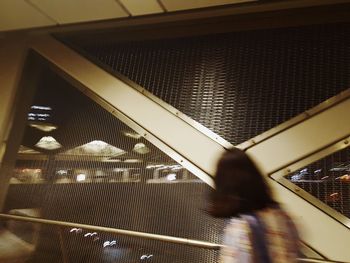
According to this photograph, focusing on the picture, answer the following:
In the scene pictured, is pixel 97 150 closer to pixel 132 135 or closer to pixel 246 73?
pixel 132 135

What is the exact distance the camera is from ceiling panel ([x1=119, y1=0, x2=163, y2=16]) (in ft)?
9.45

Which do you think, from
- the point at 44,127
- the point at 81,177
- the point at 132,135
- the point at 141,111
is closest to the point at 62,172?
the point at 81,177

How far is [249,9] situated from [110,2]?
128 cm

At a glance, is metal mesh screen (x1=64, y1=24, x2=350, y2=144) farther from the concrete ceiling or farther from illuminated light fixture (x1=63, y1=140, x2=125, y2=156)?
illuminated light fixture (x1=63, y1=140, x2=125, y2=156)

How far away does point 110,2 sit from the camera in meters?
2.93

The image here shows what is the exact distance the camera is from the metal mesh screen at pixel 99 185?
9.04 ft

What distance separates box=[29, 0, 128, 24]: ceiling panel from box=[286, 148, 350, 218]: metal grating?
2202 millimetres

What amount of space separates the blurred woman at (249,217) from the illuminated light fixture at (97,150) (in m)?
1.91

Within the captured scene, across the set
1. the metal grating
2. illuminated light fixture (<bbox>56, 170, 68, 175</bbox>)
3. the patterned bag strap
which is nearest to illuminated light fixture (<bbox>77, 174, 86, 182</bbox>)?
illuminated light fixture (<bbox>56, 170, 68, 175</bbox>)

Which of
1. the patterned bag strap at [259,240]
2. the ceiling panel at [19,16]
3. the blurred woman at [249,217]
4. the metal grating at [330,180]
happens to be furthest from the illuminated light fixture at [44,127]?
the patterned bag strap at [259,240]

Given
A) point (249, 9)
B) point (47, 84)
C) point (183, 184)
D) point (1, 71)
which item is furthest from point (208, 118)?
point (1, 71)

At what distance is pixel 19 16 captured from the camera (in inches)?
131

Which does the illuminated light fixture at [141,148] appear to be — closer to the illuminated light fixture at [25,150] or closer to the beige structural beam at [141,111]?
the beige structural beam at [141,111]

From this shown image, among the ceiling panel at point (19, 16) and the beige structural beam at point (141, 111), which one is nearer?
the beige structural beam at point (141, 111)
